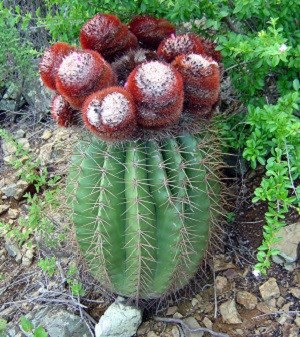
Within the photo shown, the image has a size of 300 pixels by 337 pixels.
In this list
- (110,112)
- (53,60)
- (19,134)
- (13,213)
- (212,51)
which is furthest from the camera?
(19,134)

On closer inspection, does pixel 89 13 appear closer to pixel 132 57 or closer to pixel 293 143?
pixel 132 57

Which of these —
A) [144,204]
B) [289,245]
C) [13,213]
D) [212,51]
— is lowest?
[13,213]

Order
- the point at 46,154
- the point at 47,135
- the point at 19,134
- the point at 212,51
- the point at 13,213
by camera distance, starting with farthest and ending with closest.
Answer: the point at 19,134 < the point at 47,135 < the point at 46,154 < the point at 13,213 < the point at 212,51

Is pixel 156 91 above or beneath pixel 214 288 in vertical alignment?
above

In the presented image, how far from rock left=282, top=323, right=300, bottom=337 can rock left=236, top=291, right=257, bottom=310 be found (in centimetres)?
13

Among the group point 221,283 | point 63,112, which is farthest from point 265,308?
point 63,112

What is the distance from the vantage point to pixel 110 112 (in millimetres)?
1499

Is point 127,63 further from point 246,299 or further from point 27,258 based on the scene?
point 27,258

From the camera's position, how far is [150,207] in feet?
5.33

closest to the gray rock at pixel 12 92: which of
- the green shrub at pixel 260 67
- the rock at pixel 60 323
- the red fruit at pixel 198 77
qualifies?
the green shrub at pixel 260 67

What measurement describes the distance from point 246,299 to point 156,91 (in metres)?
0.83

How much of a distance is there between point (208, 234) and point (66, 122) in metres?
0.56

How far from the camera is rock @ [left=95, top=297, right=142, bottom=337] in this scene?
187 cm

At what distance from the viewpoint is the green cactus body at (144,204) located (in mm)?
1604
